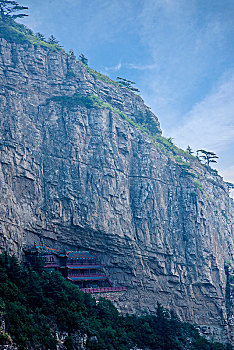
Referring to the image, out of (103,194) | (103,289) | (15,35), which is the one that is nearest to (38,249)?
(103,289)

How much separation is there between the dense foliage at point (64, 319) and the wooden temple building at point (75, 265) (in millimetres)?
2393

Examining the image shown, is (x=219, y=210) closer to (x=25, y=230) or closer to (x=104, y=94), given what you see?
(x=104, y=94)

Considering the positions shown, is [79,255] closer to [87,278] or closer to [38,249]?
[87,278]

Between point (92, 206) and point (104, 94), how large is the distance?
69.1 feet

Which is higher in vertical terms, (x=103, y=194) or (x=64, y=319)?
(x=103, y=194)

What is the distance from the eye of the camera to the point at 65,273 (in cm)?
4862

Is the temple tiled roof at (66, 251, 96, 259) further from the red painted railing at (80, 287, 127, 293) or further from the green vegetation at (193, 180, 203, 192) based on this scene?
the green vegetation at (193, 180, 203, 192)

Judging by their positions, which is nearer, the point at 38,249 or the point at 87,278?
the point at 38,249

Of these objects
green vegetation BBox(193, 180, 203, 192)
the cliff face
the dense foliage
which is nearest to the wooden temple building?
the cliff face

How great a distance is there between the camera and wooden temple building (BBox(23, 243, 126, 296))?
46.5m

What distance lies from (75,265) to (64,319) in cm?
1202

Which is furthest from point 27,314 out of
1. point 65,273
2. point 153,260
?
point 153,260

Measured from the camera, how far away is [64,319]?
37781mm

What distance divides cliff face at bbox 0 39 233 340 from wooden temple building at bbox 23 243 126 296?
1772 mm
